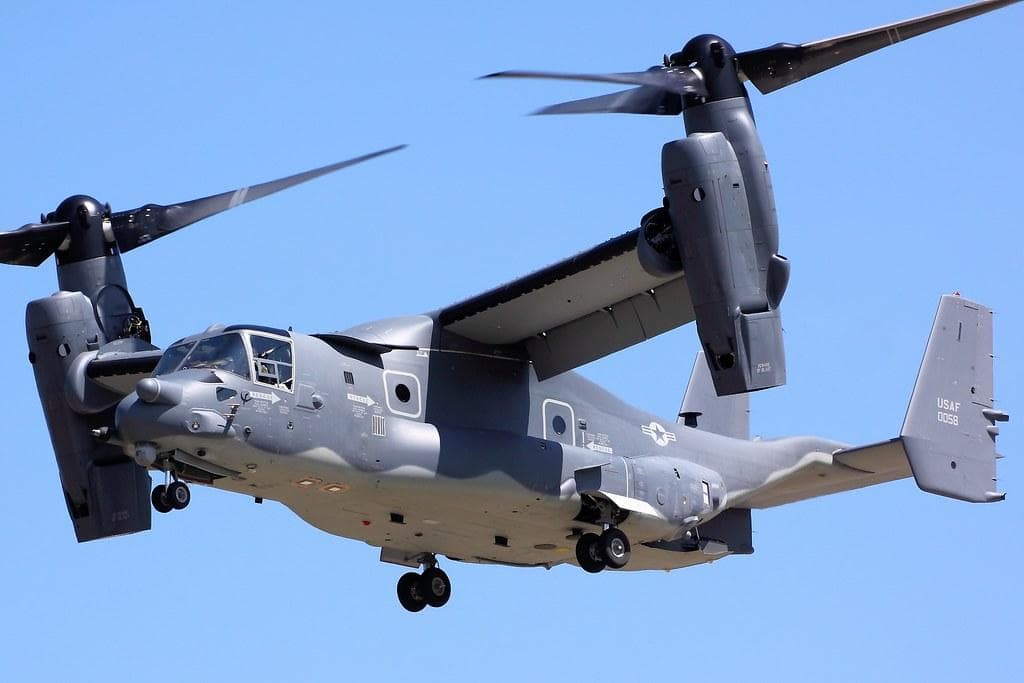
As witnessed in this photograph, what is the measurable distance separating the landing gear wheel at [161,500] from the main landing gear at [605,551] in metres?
4.99

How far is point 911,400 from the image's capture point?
949 inches

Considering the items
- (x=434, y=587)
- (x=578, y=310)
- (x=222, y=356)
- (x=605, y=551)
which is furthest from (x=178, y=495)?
(x=578, y=310)

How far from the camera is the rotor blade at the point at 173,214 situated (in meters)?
25.5

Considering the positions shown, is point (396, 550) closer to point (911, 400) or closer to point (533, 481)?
point (533, 481)

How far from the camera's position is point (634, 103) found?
21.8m

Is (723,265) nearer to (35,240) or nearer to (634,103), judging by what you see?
(634,103)

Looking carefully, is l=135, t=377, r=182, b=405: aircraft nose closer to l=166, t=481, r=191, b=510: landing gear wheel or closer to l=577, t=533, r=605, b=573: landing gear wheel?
l=166, t=481, r=191, b=510: landing gear wheel

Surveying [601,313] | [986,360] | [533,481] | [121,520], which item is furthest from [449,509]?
[986,360]

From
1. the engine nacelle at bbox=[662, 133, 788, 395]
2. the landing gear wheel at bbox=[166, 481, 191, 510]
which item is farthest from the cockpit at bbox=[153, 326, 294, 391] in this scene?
the engine nacelle at bbox=[662, 133, 788, 395]

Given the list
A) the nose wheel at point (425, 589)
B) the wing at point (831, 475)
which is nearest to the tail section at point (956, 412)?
the wing at point (831, 475)

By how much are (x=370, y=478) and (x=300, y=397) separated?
1.21m

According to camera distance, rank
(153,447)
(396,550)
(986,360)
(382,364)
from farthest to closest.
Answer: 1. (986,360)
2. (396,550)
3. (382,364)
4. (153,447)

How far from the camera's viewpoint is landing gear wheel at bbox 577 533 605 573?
2302 centimetres

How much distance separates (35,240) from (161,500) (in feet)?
18.5
